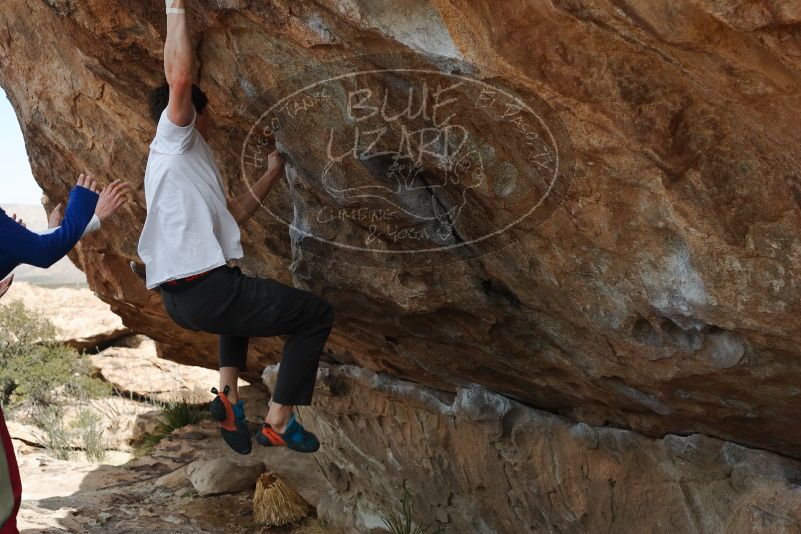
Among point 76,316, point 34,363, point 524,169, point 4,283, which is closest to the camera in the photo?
point 524,169

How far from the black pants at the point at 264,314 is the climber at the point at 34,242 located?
1.47 feet

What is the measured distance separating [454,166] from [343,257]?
1.04m

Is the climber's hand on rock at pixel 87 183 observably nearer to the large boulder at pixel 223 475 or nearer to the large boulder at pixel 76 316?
the large boulder at pixel 223 475

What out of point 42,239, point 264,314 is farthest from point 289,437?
point 42,239

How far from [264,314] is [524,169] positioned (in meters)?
1.28

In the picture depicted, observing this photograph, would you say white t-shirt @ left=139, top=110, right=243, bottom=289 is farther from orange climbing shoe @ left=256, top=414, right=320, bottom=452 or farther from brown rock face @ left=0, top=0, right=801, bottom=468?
orange climbing shoe @ left=256, top=414, right=320, bottom=452

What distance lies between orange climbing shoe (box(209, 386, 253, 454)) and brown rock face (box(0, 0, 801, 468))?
89cm

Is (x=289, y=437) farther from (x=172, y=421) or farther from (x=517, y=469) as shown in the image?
(x=172, y=421)

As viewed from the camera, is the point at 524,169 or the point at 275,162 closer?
the point at 524,169

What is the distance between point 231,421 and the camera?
14.0ft

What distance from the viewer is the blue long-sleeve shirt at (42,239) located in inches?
140

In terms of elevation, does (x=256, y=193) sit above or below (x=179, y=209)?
above

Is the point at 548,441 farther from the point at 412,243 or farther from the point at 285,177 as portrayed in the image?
the point at 285,177

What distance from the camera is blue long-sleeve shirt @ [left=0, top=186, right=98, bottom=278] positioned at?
11.6 ft
